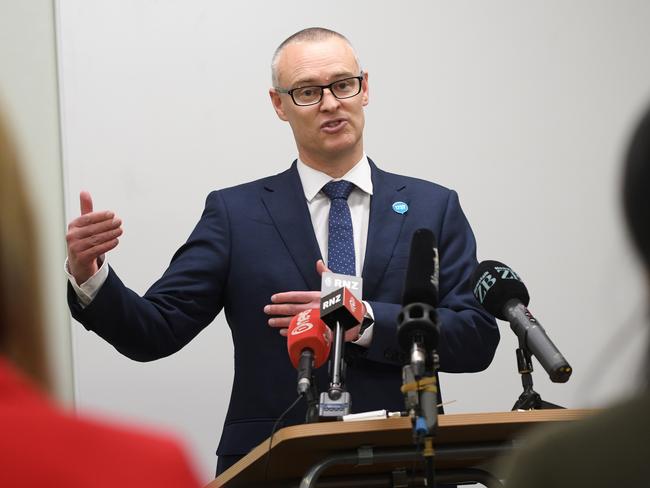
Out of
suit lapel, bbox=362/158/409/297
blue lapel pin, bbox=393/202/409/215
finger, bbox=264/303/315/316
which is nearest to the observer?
finger, bbox=264/303/315/316

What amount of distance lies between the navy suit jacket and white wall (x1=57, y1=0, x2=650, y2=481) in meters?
0.79

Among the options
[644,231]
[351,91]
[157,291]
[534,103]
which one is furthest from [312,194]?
[644,231]

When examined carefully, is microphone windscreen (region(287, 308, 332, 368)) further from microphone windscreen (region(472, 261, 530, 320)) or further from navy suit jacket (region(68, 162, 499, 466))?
navy suit jacket (region(68, 162, 499, 466))

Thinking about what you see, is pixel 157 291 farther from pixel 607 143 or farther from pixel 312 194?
pixel 607 143

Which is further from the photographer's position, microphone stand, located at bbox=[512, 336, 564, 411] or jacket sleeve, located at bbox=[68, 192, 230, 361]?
jacket sleeve, located at bbox=[68, 192, 230, 361]

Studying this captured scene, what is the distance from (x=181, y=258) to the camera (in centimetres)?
346

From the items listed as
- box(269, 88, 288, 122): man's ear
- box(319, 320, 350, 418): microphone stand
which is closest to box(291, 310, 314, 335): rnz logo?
box(319, 320, 350, 418): microphone stand

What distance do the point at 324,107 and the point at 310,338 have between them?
1245mm

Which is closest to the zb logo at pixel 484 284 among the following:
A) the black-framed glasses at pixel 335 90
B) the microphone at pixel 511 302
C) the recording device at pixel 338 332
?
the microphone at pixel 511 302

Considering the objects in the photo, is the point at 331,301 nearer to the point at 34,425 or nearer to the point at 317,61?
the point at 317,61

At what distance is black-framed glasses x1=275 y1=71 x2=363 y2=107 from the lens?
3.59m

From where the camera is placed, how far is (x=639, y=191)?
1006mm

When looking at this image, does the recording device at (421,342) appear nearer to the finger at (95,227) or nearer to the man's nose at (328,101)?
the finger at (95,227)

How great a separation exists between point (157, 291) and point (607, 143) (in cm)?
224
